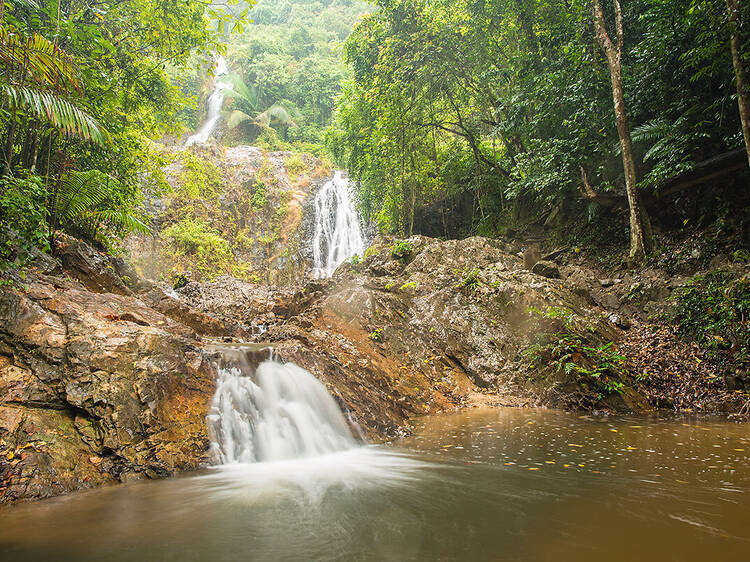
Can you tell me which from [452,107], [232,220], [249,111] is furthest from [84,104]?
[249,111]

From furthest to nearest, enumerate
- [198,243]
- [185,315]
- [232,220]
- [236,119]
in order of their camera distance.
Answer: [236,119], [232,220], [198,243], [185,315]

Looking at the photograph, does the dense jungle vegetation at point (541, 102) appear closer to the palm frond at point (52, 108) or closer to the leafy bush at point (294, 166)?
the leafy bush at point (294, 166)

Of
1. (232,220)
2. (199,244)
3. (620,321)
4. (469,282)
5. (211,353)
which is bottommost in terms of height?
(211,353)

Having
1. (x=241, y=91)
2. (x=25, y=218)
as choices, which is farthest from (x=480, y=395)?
(x=241, y=91)

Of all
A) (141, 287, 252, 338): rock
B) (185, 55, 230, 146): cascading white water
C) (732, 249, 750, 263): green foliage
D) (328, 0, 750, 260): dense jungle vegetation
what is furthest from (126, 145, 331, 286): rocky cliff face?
(732, 249, 750, 263): green foliage

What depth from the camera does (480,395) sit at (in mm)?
A: 6957

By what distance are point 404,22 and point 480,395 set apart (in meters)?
11.4

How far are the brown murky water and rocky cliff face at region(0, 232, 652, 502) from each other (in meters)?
0.51

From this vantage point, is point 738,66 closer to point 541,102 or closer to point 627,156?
point 627,156

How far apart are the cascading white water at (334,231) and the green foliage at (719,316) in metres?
13.3

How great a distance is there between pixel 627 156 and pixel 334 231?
13.8 meters

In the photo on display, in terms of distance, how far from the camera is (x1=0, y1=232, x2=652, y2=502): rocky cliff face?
340 centimetres

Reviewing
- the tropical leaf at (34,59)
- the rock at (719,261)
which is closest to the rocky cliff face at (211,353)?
the rock at (719,261)

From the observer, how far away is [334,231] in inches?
760
